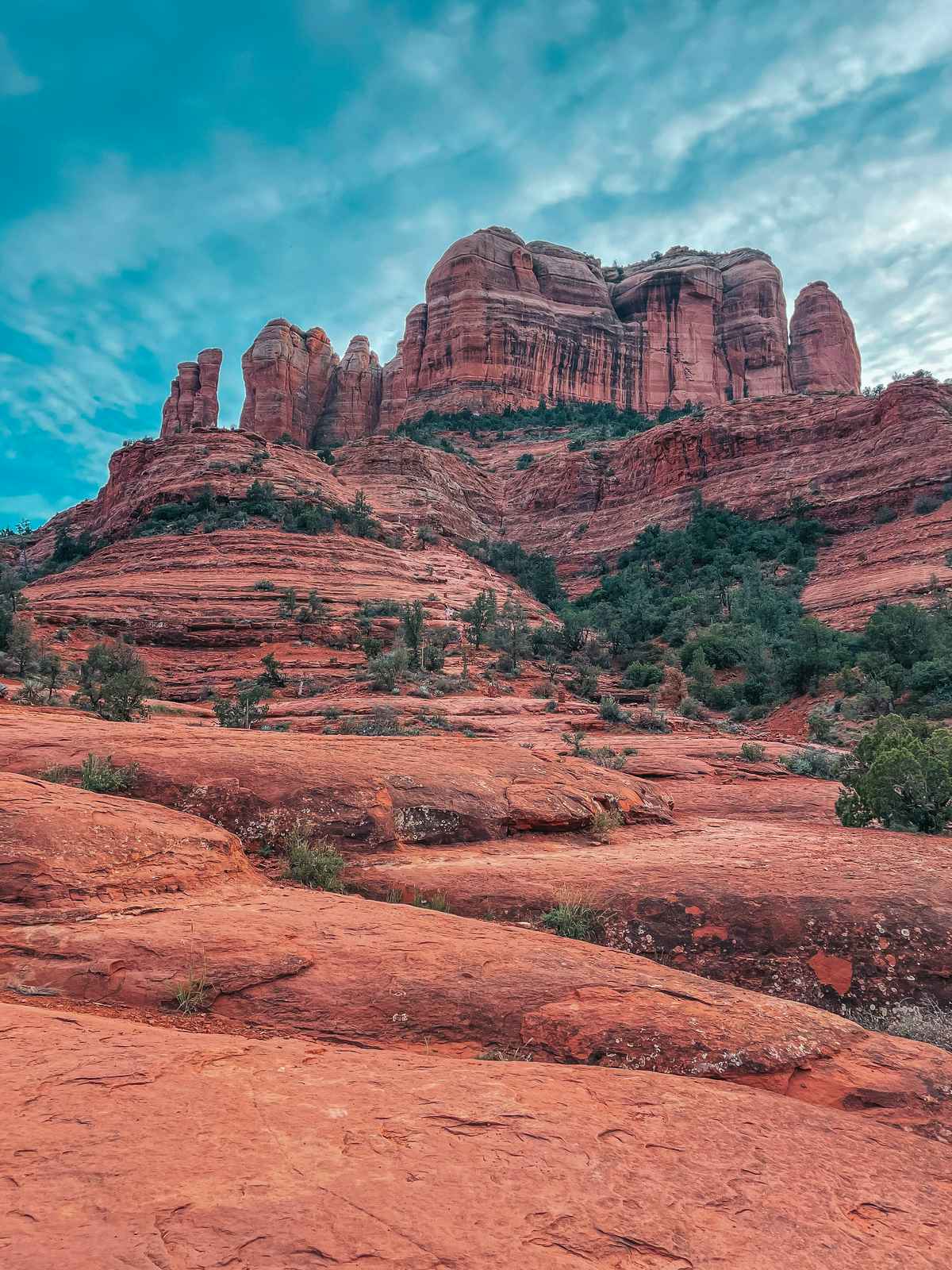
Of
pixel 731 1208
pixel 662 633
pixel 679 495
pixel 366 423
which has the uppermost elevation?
pixel 366 423

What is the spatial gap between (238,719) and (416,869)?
1066cm

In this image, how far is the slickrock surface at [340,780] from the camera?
286 inches

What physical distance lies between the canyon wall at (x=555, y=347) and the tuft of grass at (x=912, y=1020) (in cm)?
7514

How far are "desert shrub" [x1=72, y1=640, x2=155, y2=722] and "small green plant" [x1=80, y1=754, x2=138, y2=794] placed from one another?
18.8ft

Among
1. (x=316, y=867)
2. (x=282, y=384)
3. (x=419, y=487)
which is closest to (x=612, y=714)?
(x=316, y=867)

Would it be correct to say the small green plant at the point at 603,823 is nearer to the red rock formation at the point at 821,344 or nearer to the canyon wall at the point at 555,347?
the canyon wall at the point at 555,347

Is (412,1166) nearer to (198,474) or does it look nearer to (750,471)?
(198,474)

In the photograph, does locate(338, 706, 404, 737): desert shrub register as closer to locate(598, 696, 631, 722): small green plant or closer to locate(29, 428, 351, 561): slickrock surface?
locate(598, 696, 631, 722): small green plant

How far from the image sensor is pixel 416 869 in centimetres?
679

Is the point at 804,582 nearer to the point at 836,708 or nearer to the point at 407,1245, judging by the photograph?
the point at 836,708

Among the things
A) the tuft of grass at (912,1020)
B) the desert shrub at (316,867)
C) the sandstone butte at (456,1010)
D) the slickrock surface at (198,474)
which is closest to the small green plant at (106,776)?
the sandstone butte at (456,1010)

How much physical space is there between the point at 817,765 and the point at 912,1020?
10358mm

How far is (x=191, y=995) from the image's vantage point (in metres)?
3.98

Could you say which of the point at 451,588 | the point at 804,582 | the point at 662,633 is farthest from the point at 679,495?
the point at 451,588
